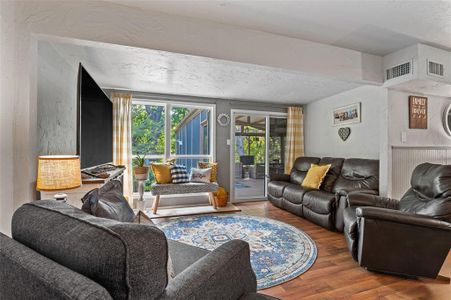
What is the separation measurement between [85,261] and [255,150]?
469 centimetres

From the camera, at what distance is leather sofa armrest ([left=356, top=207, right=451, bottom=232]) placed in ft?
5.93

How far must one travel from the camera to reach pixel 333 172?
386 centimetres

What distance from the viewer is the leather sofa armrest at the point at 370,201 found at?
8.45ft

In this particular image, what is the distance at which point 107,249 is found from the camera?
0.59 metres

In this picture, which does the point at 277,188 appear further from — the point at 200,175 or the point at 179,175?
the point at 179,175

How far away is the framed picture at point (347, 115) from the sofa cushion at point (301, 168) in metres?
0.84

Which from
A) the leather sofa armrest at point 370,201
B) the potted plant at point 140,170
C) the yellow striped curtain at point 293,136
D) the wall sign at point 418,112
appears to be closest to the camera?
the leather sofa armrest at point 370,201

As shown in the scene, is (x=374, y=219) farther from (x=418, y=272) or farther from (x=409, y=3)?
(x=409, y=3)

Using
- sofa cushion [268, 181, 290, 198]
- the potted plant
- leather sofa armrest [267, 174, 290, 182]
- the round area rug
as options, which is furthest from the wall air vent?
the potted plant

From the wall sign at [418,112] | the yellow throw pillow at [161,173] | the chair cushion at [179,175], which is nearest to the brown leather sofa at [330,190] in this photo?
the wall sign at [418,112]

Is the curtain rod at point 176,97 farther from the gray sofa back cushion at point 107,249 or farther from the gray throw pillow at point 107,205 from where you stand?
the gray sofa back cushion at point 107,249

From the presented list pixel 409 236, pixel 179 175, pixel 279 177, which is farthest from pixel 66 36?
pixel 279 177

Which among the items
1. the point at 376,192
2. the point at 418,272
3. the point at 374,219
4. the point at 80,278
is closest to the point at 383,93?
the point at 376,192

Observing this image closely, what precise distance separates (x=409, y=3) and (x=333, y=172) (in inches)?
103
